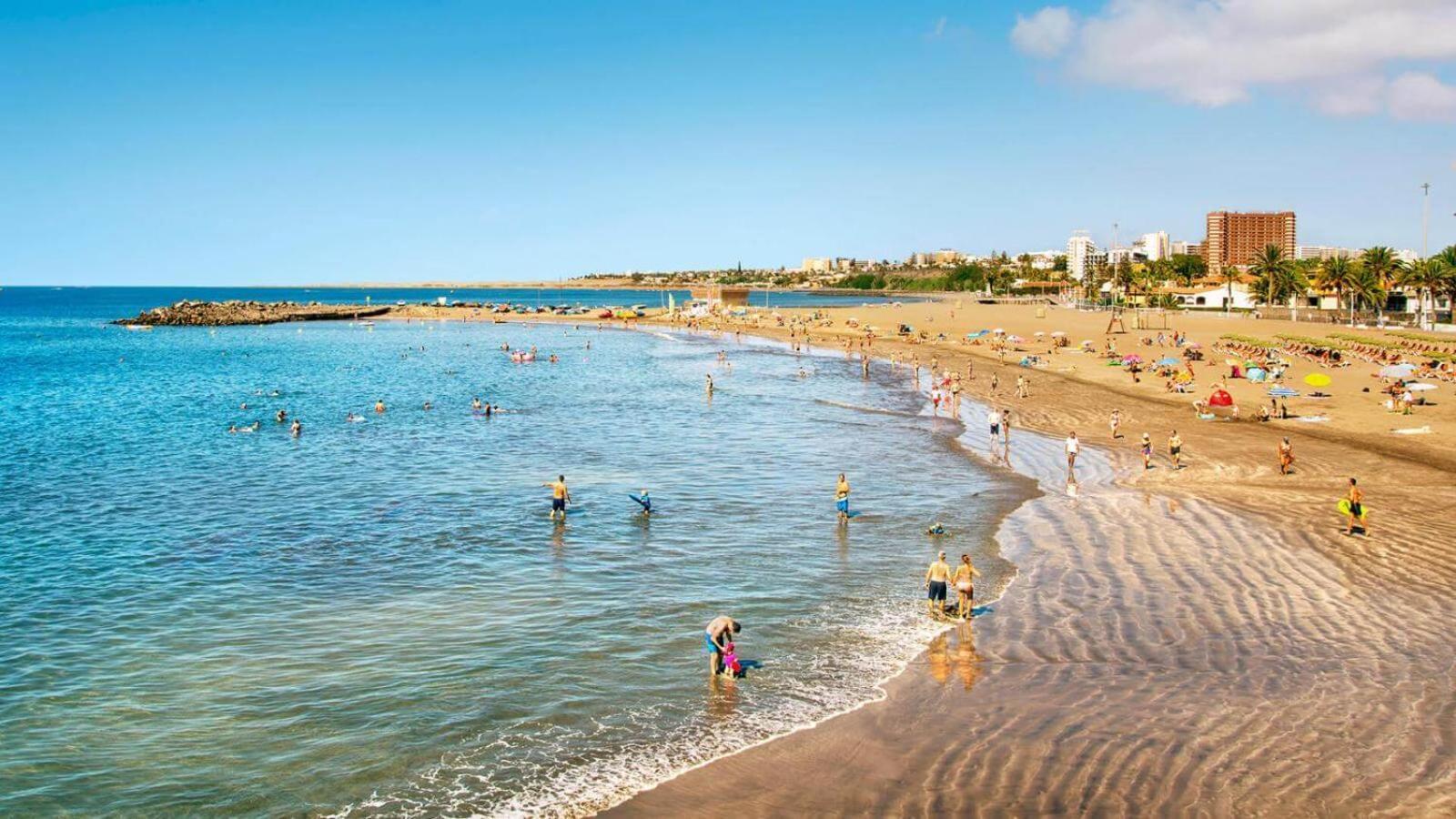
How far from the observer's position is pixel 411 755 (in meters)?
13.6

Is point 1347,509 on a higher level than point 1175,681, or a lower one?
higher

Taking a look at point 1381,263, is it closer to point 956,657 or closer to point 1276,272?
point 1276,272

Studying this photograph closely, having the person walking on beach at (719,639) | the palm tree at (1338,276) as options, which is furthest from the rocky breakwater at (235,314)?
the person walking on beach at (719,639)

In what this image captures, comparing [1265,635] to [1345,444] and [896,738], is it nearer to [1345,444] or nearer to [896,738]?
[896,738]

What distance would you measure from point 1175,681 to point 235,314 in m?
181

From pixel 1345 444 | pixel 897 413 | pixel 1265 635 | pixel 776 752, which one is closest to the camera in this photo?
pixel 776 752

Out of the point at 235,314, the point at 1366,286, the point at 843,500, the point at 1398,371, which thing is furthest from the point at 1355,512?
the point at 235,314

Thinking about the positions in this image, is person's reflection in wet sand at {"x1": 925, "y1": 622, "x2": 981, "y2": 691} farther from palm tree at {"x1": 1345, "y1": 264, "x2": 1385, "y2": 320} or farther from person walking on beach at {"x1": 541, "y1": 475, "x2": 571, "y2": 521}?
palm tree at {"x1": 1345, "y1": 264, "x2": 1385, "y2": 320}

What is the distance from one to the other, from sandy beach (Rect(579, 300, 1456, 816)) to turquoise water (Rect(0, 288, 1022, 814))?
4.39 ft

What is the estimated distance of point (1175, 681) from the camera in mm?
15422

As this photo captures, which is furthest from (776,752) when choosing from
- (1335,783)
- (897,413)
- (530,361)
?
(530,361)

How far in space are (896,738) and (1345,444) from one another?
29.8 m

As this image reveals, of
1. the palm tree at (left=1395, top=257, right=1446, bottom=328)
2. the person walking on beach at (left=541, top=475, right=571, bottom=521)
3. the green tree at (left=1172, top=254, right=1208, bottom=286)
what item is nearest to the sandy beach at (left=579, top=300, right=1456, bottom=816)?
the person walking on beach at (left=541, top=475, right=571, bottom=521)

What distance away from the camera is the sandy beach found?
39.8 feet
